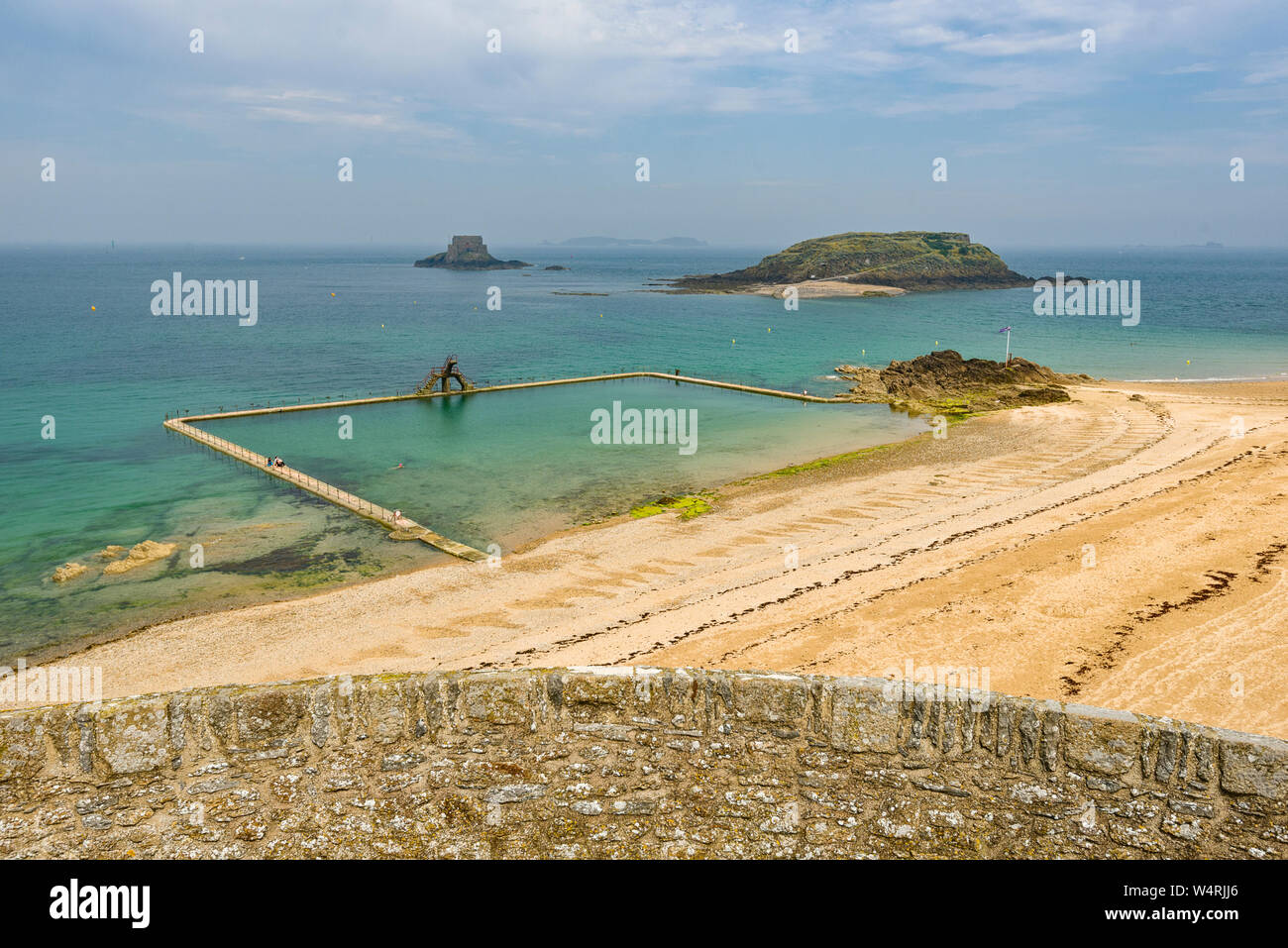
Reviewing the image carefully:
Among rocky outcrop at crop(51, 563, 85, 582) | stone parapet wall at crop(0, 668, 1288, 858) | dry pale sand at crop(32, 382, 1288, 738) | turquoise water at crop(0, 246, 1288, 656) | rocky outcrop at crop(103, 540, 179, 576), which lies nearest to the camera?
stone parapet wall at crop(0, 668, 1288, 858)

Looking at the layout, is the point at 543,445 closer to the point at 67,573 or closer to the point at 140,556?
the point at 140,556

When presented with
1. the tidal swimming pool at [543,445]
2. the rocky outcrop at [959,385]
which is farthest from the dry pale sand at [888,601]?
the rocky outcrop at [959,385]

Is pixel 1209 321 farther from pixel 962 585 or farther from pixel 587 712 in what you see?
pixel 587 712

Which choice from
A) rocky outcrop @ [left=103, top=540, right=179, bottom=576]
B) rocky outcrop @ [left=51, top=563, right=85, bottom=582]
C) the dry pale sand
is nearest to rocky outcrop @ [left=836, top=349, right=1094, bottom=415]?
the dry pale sand

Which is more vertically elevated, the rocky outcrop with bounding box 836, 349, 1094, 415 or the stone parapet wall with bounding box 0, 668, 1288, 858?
the rocky outcrop with bounding box 836, 349, 1094, 415

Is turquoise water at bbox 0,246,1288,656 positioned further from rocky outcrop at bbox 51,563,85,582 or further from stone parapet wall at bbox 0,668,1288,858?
stone parapet wall at bbox 0,668,1288,858

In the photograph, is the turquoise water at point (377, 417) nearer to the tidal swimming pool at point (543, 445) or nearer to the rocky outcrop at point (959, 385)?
the tidal swimming pool at point (543, 445)

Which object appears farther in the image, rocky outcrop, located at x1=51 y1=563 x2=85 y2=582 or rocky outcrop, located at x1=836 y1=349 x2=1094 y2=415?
rocky outcrop, located at x1=836 y1=349 x2=1094 y2=415
